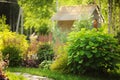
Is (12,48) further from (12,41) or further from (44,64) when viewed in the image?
(44,64)

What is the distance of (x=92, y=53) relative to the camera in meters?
13.2

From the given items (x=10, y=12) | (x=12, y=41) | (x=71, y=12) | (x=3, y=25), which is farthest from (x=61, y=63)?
(x=10, y=12)

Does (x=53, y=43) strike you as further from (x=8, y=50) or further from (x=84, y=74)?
(x=84, y=74)

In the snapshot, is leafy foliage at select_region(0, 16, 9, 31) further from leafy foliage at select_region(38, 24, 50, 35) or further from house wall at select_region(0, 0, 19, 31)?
leafy foliage at select_region(38, 24, 50, 35)

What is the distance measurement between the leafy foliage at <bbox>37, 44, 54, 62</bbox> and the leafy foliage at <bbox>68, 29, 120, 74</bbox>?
3.26 m

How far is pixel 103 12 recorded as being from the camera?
26.2 m

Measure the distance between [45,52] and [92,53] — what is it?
4.24m

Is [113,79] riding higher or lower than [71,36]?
lower

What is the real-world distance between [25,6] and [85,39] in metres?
16.0

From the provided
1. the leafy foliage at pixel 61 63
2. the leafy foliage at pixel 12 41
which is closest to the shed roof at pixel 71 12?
the leafy foliage at pixel 12 41

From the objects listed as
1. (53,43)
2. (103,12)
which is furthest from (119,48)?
(103,12)

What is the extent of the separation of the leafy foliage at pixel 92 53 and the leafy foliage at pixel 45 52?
326 cm

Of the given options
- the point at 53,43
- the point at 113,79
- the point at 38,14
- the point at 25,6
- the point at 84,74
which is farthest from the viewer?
the point at 38,14

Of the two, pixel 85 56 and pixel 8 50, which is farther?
pixel 8 50
